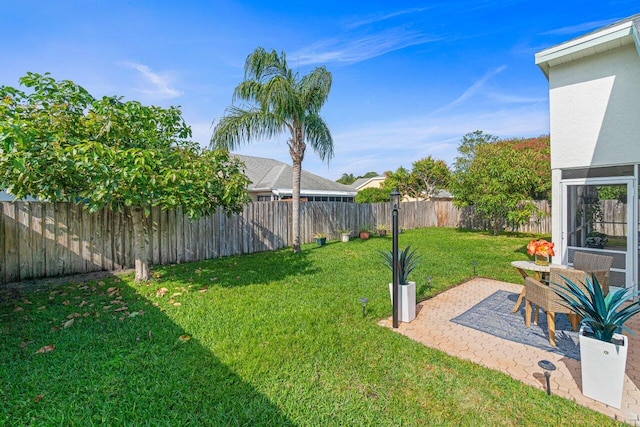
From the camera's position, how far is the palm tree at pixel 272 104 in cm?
898

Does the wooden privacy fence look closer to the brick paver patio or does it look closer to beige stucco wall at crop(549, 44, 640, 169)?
the brick paver patio

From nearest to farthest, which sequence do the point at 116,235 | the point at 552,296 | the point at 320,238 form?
the point at 552,296, the point at 116,235, the point at 320,238

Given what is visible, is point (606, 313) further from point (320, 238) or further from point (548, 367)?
point (320, 238)

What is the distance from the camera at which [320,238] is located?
11.6 meters

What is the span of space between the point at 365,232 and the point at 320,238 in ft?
9.89

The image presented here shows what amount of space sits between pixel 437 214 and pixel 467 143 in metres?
9.28

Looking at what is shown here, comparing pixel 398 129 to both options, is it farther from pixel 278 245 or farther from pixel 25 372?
pixel 25 372

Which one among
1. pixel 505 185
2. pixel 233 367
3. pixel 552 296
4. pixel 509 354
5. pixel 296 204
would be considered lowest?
pixel 509 354

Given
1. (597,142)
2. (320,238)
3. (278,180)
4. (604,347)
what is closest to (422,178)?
(278,180)

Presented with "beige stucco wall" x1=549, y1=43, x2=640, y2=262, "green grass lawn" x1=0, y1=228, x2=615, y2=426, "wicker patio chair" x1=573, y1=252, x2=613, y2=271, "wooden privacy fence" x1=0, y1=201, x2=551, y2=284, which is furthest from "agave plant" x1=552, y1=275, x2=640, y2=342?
"wooden privacy fence" x1=0, y1=201, x2=551, y2=284

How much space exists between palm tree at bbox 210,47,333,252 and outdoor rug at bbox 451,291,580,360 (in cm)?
607

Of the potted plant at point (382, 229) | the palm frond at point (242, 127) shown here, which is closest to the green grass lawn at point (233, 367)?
the palm frond at point (242, 127)

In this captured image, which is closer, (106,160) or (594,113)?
(106,160)

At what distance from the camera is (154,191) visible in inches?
199
